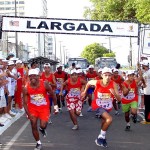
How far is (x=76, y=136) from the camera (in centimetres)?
1093

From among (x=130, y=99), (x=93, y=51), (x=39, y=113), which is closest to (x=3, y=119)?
(x=130, y=99)

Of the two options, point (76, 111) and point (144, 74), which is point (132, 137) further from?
point (144, 74)

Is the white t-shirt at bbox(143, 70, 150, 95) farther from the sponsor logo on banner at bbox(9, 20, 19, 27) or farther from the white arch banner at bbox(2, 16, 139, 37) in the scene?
the sponsor logo on banner at bbox(9, 20, 19, 27)

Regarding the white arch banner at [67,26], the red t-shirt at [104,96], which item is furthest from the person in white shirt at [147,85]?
the white arch banner at [67,26]

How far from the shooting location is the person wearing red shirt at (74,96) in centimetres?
1230

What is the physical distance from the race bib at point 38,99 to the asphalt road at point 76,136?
93cm

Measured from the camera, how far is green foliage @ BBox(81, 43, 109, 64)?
11206 centimetres

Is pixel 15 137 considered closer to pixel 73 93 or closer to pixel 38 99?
pixel 38 99

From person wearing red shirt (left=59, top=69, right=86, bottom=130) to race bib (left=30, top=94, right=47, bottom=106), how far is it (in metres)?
3.00

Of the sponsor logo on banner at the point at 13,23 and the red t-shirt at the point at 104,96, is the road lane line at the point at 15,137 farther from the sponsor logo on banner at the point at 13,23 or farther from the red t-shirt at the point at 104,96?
the sponsor logo on banner at the point at 13,23

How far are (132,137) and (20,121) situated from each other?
4.54m

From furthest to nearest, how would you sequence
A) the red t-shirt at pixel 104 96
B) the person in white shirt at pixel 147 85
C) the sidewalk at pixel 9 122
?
the person in white shirt at pixel 147 85
the sidewalk at pixel 9 122
the red t-shirt at pixel 104 96

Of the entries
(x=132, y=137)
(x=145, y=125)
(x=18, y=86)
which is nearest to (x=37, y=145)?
(x=132, y=137)

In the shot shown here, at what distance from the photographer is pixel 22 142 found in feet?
32.9
